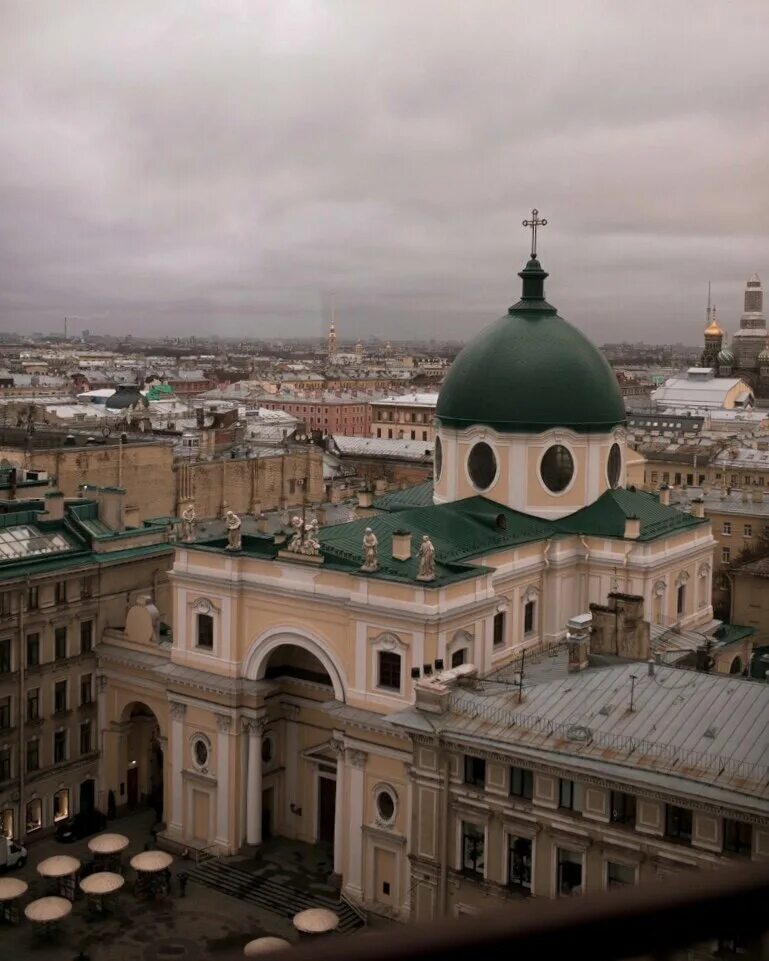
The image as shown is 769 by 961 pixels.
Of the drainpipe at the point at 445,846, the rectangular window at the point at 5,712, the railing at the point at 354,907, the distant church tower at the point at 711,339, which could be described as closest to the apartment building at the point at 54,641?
the rectangular window at the point at 5,712

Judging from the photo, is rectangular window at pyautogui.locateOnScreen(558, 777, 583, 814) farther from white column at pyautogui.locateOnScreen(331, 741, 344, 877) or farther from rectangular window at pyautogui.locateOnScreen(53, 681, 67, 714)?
rectangular window at pyautogui.locateOnScreen(53, 681, 67, 714)

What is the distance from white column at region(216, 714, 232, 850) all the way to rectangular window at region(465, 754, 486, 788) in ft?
36.0

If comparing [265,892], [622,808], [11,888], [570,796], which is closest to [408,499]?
[265,892]

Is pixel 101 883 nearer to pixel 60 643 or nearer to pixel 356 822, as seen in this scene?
pixel 356 822

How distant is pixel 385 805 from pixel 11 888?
33.9 feet

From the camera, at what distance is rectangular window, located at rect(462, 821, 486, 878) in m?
24.9

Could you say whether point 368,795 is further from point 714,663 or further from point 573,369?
point 573,369

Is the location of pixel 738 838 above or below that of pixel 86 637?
above

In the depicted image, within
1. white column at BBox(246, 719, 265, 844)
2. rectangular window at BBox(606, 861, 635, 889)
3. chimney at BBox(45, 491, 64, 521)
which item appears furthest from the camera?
chimney at BBox(45, 491, 64, 521)

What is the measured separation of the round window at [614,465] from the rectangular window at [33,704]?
2101 cm

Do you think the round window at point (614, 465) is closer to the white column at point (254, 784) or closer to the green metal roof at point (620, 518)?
the green metal roof at point (620, 518)

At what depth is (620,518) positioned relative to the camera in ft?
126

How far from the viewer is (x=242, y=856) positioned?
3369 cm

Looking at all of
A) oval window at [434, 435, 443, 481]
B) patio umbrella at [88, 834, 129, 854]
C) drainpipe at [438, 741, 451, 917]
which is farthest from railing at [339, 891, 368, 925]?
oval window at [434, 435, 443, 481]
